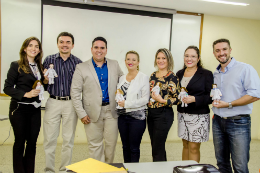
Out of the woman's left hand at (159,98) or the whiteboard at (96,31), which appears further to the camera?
the whiteboard at (96,31)

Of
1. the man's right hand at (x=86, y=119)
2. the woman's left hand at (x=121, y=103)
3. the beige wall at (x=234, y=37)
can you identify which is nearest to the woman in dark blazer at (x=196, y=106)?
the woman's left hand at (x=121, y=103)

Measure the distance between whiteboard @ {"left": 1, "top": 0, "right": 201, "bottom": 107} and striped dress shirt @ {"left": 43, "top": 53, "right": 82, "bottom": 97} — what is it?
4.34 ft

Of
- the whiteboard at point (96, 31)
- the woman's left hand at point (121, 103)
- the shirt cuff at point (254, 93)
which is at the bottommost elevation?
the woman's left hand at point (121, 103)

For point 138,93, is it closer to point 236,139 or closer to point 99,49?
point 99,49

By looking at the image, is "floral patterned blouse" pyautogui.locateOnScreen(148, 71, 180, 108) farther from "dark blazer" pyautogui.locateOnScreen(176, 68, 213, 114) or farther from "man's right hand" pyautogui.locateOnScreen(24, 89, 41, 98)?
"man's right hand" pyautogui.locateOnScreen(24, 89, 41, 98)

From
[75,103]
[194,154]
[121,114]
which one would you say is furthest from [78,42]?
[194,154]

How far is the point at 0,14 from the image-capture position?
339cm

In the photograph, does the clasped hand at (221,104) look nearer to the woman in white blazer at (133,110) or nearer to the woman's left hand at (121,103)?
the woman in white blazer at (133,110)

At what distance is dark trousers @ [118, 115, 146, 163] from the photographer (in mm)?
2240

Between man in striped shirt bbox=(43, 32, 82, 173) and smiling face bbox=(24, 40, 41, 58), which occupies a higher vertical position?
smiling face bbox=(24, 40, 41, 58)

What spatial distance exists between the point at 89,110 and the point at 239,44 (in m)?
3.79

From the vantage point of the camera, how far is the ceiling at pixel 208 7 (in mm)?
3513

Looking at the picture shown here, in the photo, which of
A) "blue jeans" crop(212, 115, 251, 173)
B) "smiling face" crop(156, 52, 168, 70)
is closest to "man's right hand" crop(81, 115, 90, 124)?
"smiling face" crop(156, 52, 168, 70)

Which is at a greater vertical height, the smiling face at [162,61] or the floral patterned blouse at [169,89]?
the smiling face at [162,61]
